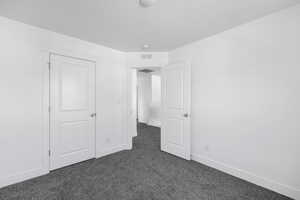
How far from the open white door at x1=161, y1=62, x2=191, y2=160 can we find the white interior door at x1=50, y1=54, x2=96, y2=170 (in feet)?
5.54

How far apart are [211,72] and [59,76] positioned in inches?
115

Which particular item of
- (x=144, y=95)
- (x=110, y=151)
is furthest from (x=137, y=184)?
(x=144, y=95)

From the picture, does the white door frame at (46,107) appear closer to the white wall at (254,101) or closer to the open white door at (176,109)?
the open white door at (176,109)

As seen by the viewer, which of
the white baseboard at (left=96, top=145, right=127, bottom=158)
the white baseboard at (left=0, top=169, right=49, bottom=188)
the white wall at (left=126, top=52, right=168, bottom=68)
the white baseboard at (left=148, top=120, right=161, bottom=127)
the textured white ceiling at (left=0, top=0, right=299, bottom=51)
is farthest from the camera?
the white baseboard at (left=148, top=120, right=161, bottom=127)

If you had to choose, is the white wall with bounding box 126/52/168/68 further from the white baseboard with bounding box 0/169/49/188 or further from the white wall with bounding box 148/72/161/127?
the white wall with bounding box 148/72/161/127

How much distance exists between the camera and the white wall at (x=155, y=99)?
21.7ft

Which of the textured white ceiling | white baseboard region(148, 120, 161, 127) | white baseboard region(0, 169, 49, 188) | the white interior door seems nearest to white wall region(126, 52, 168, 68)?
the textured white ceiling

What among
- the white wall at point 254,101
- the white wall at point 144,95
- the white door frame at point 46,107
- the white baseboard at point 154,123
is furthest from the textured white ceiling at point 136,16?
the white baseboard at point 154,123

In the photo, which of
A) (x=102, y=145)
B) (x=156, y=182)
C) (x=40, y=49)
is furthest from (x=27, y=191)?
(x=40, y=49)

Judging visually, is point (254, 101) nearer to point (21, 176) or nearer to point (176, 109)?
point (176, 109)

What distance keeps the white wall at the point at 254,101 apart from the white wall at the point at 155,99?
12.3ft

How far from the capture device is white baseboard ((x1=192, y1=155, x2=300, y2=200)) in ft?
5.96

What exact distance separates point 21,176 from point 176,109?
2989 millimetres

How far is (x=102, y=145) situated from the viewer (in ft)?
10.5
